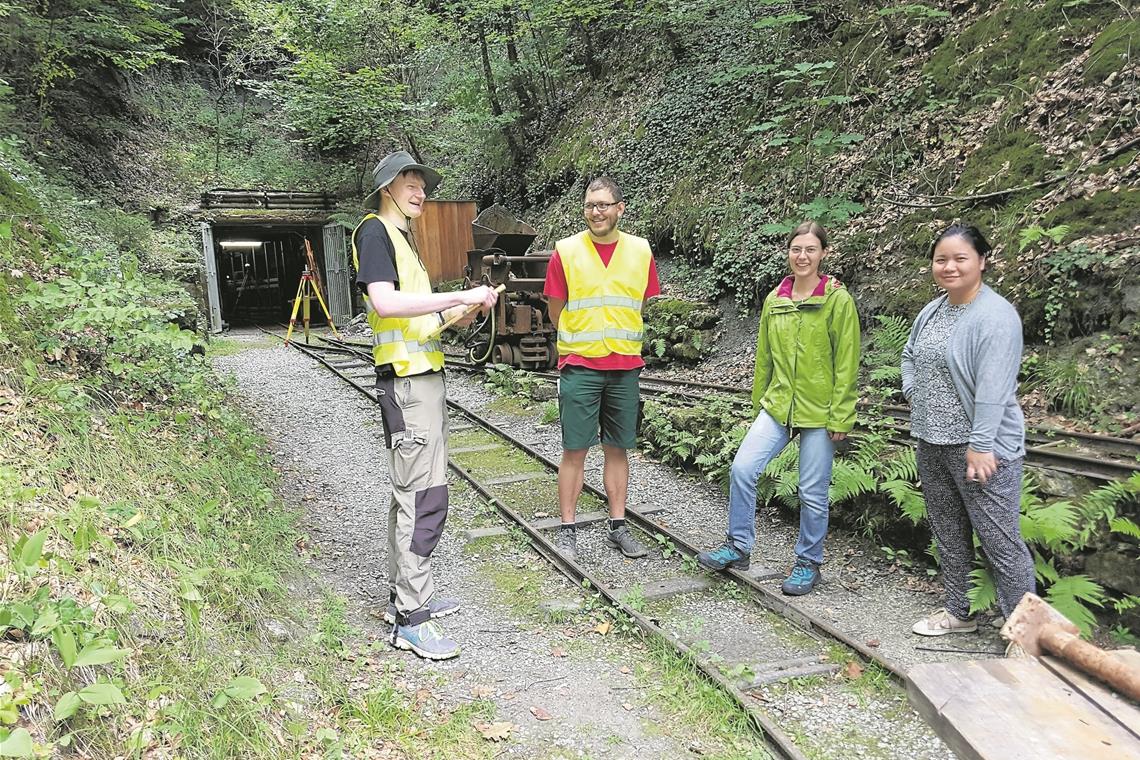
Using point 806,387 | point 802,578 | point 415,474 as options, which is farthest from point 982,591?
point 415,474

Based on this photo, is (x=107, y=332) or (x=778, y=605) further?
(x=107, y=332)

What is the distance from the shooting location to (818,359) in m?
4.15

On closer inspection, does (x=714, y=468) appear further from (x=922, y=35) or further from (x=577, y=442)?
(x=922, y=35)

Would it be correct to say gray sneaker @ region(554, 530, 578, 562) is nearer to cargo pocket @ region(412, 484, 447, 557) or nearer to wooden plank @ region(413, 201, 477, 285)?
cargo pocket @ region(412, 484, 447, 557)

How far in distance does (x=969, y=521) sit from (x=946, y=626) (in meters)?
0.58

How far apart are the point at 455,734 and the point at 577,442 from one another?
6.68ft

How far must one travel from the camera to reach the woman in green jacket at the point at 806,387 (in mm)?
4109

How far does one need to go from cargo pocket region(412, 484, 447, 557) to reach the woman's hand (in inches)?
103

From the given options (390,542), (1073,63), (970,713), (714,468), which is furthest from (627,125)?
(970,713)

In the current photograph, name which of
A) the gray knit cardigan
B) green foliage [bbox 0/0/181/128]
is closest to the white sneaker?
the gray knit cardigan

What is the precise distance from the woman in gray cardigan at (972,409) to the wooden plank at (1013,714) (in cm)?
197

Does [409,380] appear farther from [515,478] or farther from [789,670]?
[515,478]

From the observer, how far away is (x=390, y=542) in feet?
13.2

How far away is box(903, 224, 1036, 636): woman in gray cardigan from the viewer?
3.35 m
